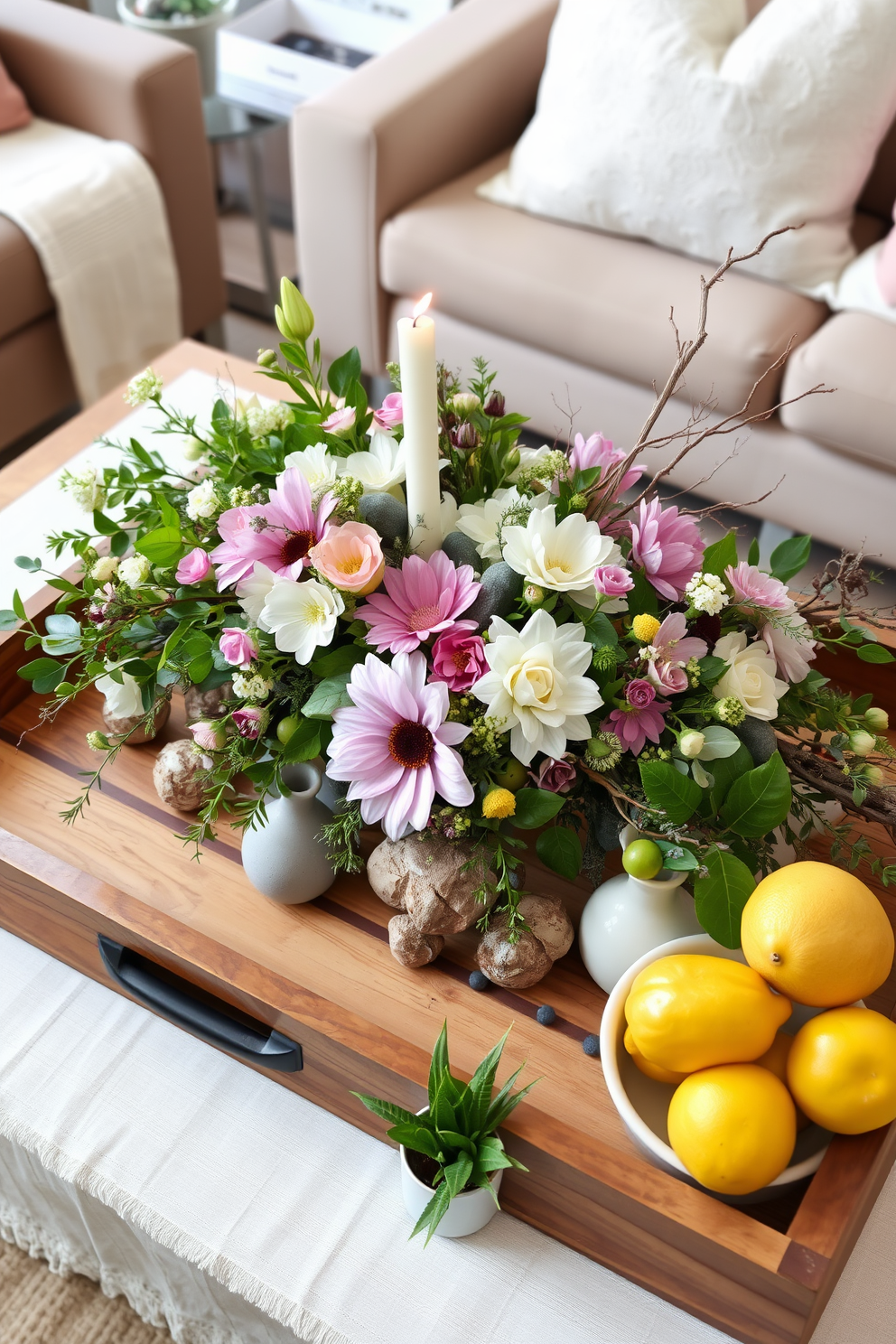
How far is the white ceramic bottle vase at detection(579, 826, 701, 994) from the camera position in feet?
2.72

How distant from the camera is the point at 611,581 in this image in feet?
2.54

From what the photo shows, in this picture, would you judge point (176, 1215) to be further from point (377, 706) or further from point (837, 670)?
point (837, 670)

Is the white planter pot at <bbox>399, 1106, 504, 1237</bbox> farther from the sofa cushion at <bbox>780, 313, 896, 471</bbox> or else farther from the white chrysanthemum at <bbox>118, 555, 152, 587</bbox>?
the sofa cushion at <bbox>780, 313, 896, 471</bbox>

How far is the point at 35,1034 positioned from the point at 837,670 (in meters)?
0.81

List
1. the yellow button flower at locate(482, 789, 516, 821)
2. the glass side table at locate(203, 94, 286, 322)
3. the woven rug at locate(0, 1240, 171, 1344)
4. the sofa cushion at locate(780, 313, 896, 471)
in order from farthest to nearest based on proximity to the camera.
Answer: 1. the glass side table at locate(203, 94, 286, 322)
2. the sofa cushion at locate(780, 313, 896, 471)
3. the woven rug at locate(0, 1240, 171, 1344)
4. the yellow button flower at locate(482, 789, 516, 821)

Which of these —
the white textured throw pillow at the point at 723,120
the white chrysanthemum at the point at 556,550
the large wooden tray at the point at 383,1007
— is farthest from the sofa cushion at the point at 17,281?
the white chrysanthemum at the point at 556,550

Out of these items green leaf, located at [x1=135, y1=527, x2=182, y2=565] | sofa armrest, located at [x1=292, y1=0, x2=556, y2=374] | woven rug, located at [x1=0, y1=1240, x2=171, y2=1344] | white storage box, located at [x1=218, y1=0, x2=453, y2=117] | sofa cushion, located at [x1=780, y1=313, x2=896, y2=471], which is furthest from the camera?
white storage box, located at [x1=218, y1=0, x2=453, y2=117]

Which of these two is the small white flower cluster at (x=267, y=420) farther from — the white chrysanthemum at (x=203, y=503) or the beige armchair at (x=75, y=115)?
the beige armchair at (x=75, y=115)

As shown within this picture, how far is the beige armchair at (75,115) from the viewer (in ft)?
6.55

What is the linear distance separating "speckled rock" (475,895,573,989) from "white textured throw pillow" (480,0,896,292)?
1.32 metres

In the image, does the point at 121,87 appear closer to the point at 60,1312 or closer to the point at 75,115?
the point at 75,115

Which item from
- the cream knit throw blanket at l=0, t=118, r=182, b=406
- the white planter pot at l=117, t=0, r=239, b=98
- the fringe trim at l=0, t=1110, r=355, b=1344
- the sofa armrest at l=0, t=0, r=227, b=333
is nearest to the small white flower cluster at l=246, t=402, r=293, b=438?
the fringe trim at l=0, t=1110, r=355, b=1344

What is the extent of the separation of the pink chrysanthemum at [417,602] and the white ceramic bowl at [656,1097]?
0.28 meters

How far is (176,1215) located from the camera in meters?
0.84
